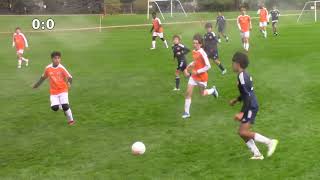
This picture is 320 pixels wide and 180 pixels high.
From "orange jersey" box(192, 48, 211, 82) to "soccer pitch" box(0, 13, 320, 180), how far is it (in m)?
1.05

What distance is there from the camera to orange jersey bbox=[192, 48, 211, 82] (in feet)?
45.2

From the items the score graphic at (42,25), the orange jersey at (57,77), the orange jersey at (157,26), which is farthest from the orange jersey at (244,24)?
the score graphic at (42,25)

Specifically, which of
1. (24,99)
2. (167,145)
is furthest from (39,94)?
(167,145)

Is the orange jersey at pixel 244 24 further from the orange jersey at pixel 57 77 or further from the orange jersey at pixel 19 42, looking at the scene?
the orange jersey at pixel 57 77

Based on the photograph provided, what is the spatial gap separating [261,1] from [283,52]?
52919mm

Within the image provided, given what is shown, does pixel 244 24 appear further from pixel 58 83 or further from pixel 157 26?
pixel 58 83

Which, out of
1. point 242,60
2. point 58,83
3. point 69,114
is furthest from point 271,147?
point 58,83

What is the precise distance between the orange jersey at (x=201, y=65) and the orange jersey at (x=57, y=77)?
137 inches

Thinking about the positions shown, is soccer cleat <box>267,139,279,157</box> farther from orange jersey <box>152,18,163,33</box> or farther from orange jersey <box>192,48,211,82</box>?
orange jersey <box>152,18,163,33</box>

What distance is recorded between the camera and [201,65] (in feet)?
46.3

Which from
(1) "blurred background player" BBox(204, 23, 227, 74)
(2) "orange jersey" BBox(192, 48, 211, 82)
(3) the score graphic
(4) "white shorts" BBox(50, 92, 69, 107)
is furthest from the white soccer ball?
(3) the score graphic

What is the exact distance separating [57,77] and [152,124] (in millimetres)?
2802

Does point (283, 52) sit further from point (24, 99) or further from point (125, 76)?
point (24, 99)

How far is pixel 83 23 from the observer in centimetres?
6025
